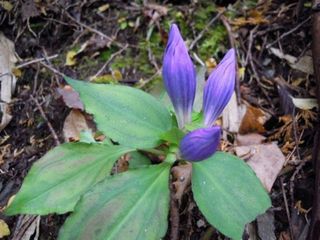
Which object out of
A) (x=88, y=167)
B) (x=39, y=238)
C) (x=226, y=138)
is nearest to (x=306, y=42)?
(x=226, y=138)

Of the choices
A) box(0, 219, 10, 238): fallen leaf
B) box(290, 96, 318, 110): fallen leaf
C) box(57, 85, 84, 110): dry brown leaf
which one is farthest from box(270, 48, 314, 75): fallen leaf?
box(0, 219, 10, 238): fallen leaf

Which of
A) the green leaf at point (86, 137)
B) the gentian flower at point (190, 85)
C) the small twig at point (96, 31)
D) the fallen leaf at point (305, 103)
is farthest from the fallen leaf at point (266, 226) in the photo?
the small twig at point (96, 31)

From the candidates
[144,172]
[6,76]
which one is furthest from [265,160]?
[6,76]

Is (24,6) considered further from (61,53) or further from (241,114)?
(241,114)

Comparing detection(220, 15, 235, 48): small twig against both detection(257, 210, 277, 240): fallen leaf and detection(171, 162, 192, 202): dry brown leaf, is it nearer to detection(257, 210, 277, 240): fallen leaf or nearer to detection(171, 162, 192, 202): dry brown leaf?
detection(171, 162, 192, 202): dry brown leaf

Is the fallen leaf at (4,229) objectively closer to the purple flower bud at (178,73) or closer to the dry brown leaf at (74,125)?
the dry brown leaf at (74,125)

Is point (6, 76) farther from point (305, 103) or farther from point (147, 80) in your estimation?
point (305, 103)
